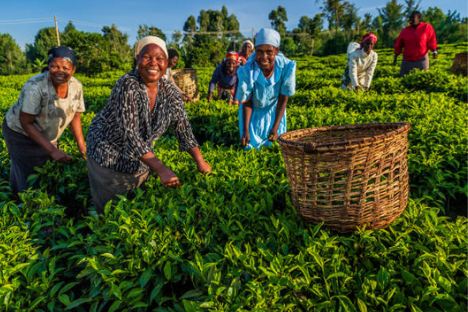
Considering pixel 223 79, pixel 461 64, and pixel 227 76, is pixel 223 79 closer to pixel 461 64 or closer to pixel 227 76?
pixel 227 76

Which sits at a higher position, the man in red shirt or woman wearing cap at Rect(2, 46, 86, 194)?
the man in red shirt

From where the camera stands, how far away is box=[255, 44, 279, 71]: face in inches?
113

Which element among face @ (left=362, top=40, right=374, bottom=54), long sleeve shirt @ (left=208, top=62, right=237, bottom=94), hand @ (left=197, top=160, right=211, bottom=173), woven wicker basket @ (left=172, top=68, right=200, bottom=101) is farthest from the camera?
woven wicker basket @ (left=172, top=68, right=200, bottom=101)

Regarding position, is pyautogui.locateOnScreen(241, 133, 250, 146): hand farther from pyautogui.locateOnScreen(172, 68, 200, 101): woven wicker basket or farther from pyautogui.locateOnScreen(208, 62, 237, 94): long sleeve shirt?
pyautogui.locateOnScreen(172, 68, 200, 101): woven wicker basket

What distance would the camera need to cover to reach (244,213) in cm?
196

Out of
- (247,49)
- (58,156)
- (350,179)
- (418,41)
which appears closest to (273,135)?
(350,179)

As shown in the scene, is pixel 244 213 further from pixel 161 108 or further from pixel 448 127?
pixel 448 127

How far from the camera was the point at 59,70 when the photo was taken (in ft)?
9.06

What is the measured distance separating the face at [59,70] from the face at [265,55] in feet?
5.92

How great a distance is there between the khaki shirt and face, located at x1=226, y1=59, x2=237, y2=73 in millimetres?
3952

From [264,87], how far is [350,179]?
195cm

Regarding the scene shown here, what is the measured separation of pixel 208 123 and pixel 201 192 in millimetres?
2910

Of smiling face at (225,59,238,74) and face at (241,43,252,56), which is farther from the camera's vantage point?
face at (241,43,252,56)

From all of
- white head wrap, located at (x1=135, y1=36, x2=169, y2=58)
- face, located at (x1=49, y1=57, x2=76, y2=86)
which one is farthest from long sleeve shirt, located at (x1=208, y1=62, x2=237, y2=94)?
white head wrap, located at (x1=135, y1=36, x2=169, y2=58)
